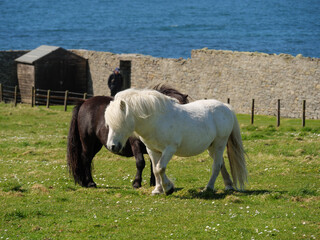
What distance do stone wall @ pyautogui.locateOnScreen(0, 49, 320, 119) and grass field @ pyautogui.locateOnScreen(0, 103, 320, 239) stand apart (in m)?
9.33

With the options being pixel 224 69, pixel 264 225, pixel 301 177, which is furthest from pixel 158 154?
pixel 224 69

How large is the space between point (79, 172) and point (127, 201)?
236cm

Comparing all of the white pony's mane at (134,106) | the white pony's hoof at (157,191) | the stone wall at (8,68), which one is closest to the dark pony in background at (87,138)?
the white pony's hoof at (157,191)

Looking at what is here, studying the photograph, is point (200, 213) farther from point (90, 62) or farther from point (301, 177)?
point (90, 62)

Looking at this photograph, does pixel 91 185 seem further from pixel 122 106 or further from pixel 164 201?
pixel 122 106

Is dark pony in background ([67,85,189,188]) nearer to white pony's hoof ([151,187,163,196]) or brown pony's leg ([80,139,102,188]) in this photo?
brown pony's leg ([80,139,102,188])

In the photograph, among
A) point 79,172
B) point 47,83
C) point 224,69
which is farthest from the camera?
point 47,83

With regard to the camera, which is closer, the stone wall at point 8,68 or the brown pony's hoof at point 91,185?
the brown pony's hoof at point 91,185

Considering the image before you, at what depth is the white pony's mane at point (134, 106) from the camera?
380 inches

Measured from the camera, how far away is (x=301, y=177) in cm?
1277

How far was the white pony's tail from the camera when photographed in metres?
11.2

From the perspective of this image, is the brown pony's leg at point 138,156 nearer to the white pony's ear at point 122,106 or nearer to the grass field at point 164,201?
the grass field at point 164,201

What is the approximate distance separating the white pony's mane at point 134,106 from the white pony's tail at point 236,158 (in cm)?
182

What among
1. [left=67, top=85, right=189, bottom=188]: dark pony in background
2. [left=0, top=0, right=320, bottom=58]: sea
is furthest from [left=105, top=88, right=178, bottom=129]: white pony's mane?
[left=0, top=0, right=320, bottom=58]: sea
